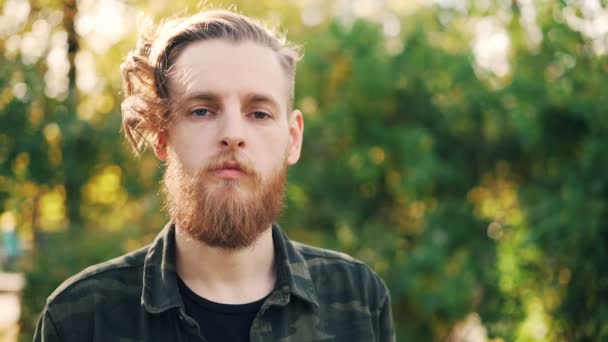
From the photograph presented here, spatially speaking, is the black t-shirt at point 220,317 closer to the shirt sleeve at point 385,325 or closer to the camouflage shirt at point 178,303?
the camouflage shirt at point 178,303

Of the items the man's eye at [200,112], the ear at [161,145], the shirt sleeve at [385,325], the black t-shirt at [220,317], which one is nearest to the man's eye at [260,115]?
the man's eye at [200,112]

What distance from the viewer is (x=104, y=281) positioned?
2.39m

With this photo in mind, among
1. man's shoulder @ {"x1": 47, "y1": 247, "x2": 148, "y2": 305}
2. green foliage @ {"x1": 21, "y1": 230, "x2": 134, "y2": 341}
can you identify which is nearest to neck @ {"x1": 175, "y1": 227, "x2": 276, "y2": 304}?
man's shoulder @ {"x1": 47, "y1": 247, "x2": 148, "y2": 305}

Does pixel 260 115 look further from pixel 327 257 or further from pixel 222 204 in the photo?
pixel 327 257

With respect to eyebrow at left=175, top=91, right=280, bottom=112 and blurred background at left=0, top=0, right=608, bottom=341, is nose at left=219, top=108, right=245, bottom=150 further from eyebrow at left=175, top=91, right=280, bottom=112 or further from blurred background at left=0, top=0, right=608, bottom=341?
blurred background at left=0, top=0, right=608, bottom=341

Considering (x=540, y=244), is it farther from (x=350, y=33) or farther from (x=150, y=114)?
(x=150, y=114)

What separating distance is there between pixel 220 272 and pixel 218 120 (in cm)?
52

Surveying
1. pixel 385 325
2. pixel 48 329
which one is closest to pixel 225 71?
pixel 48 329

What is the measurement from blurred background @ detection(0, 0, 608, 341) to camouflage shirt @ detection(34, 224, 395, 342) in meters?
3.07

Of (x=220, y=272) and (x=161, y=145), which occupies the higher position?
(x=161, y=145)

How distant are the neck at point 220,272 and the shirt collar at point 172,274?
0.16ft

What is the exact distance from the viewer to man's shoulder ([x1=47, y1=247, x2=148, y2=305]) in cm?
234

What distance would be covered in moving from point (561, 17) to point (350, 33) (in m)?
2.82

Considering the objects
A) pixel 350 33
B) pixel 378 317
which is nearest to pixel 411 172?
pixel 350 33
